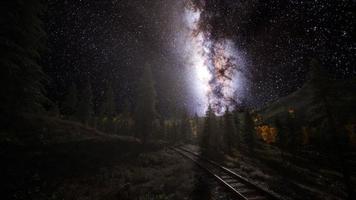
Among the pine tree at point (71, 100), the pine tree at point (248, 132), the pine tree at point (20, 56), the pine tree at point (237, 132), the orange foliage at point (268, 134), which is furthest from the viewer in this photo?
the orange foliage at point (268, 134)

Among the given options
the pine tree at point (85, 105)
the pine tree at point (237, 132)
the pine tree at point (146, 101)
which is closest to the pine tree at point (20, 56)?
the pine tree at point (146, 101)

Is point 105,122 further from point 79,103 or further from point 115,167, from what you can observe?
point 115,167

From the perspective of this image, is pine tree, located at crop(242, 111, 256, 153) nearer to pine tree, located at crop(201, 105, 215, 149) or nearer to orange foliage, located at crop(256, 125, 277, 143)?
pine tree, located at crop(201, 105, 215, 149)

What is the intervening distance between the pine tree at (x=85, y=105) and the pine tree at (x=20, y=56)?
49.0 m

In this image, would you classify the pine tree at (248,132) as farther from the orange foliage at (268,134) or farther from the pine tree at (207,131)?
the orange foliage at (268,134)

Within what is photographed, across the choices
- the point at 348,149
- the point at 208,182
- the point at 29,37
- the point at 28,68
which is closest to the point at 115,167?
the point at 208,182

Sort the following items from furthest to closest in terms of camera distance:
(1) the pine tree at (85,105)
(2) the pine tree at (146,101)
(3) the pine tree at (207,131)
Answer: (1) the pine tree at (85,105) → (3) the pine tree at (207,131) → (2) the pine tree at (146,101)

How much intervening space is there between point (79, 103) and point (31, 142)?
55.8 m

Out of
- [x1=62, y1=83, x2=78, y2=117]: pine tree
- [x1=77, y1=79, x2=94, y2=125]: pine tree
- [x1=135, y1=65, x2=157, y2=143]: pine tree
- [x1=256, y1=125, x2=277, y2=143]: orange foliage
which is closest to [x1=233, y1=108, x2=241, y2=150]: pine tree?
[x1=135, y1=65, x2=157, y2=143]: pine tree

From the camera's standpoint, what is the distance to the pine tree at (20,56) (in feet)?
50.2

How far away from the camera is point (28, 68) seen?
18.5 meters

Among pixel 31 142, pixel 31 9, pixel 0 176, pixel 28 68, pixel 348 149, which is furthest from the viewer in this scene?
pixel 348 149

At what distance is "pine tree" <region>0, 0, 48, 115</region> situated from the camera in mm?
15305

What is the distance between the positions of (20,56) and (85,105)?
54.1 m
